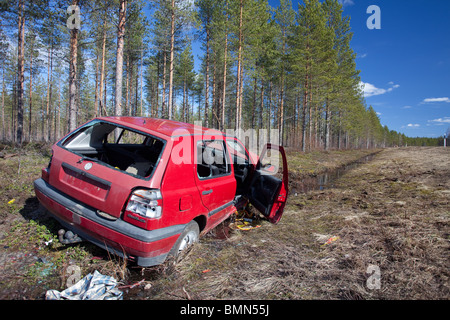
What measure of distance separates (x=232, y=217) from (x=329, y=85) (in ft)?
80.0

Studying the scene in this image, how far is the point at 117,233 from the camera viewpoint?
221cm

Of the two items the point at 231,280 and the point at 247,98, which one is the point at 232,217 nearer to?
the point at 231,280

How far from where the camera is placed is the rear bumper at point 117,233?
7.22 ft

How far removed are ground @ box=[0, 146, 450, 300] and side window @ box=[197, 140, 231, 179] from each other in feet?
3.56

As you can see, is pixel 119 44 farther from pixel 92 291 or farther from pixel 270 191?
pixel 92 291

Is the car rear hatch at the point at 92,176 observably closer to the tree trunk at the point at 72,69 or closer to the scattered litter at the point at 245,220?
the scattered litter at the point at 245,220

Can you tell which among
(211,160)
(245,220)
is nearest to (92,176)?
(211,160)

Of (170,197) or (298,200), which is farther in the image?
(298,200)

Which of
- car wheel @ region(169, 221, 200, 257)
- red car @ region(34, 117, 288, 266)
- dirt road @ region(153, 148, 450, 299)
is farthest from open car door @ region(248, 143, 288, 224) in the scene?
car wheel @ region(169, 221, 200, 257)

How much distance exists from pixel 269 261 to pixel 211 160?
1.81 metres

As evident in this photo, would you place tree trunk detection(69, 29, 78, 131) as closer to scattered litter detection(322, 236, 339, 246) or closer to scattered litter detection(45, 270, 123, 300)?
scattered litter detection(45, 270, 123, 300)

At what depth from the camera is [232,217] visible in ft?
15.2
